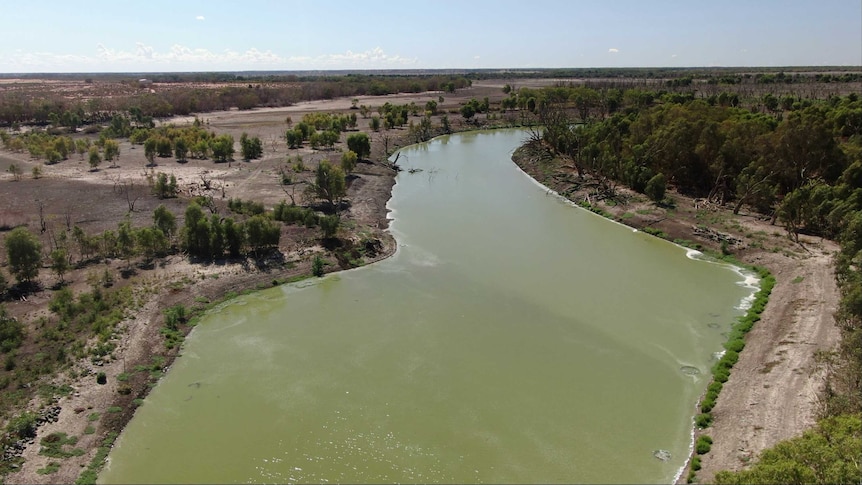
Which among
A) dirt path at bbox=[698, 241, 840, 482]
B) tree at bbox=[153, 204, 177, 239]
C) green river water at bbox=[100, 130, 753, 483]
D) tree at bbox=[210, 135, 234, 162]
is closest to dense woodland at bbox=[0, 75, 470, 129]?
tree at bbox=[210, 135, 234, 162]

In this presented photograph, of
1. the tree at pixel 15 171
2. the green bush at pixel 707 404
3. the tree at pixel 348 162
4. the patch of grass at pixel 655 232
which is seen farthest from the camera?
the tree at pixel 15 171

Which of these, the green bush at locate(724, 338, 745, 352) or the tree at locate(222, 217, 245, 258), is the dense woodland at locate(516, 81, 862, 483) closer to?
the green bush at locate(724, 338, 745, 352)

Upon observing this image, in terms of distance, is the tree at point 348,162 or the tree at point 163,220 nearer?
the tree at point 163,220

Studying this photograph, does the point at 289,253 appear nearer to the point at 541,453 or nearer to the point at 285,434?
the point at 285,434

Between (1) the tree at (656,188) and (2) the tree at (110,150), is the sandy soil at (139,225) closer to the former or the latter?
(2) the tree at (110,150)

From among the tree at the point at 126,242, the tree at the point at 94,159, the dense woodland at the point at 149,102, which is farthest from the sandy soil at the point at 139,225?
the dense woodland at the point at 149,102

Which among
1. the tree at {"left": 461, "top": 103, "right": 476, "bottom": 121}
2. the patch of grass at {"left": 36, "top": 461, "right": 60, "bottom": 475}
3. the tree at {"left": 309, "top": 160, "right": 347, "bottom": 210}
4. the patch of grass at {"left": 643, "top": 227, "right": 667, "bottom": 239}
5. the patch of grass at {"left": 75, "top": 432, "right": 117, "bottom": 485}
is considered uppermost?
the tree at {"left": 461, "top": 103, "right": 476, "bottom": 121}
